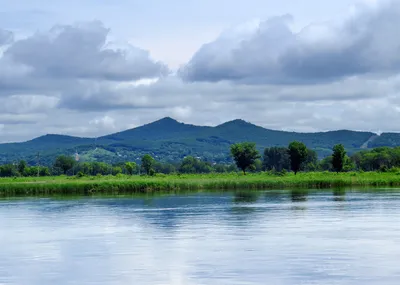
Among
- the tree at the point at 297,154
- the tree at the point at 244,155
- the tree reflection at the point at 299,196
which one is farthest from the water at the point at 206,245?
the tree at the point at 244,155

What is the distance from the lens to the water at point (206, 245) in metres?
25.4

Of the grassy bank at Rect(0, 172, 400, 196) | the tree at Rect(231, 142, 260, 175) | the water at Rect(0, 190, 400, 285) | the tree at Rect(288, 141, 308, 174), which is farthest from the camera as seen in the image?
the tree at Rect(231, 142, 260, 175)

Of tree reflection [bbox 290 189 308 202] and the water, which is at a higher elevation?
tree reflection [bbox 290 189 308 202]

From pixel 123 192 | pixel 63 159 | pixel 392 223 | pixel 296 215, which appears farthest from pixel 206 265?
pixel 63 159

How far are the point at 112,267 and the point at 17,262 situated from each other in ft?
15.6

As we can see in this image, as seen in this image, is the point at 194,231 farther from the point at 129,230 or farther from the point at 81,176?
the point at 81,176

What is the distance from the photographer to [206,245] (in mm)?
32969

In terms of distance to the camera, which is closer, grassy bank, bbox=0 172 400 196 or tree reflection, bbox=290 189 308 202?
tree reflection, bbox=290 189 308 202

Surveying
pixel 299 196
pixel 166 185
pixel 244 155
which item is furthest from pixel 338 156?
pixel 299 196

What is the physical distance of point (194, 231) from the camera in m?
38.9

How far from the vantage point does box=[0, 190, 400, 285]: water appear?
2541 centimetres

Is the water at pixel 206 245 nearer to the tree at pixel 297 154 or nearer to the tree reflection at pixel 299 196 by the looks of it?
the tree reflection at pixel 299 196

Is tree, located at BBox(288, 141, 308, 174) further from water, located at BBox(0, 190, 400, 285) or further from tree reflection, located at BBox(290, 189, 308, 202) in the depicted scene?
water, located at BBox(0, 190, 400, 285)

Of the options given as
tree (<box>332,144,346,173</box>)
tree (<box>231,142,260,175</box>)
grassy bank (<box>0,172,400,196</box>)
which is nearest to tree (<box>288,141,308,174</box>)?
tree (<box>332,144,346,173</box>)
